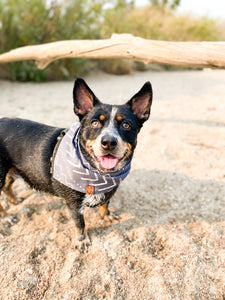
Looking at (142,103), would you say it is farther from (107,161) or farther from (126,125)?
(107,161)

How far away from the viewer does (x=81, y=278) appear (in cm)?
198

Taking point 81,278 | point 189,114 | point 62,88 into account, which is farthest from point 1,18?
point 81,278

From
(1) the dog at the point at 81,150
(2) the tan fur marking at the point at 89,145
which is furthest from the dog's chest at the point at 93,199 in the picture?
(2) the tan fur marking at the point at 89,145

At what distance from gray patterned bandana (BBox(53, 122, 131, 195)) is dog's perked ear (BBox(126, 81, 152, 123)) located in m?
0.61

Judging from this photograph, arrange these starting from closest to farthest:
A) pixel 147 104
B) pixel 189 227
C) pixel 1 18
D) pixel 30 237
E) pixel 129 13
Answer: pixel 147 104
pixel 30 237
pixel 189 227
pixel 1 18
pixel 129 13

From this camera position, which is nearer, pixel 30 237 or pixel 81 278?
pixel 81 278

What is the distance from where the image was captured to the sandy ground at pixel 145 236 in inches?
75.9

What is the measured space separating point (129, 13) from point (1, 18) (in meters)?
7.83

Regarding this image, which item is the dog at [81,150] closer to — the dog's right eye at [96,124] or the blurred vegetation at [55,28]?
the dog's right eye at [96,124]

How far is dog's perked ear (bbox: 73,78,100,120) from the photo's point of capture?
2.08m

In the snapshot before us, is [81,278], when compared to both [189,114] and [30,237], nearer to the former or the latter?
[30,237]

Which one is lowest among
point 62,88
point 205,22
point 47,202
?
point 62,88

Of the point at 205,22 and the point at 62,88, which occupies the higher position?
the point at 205,22

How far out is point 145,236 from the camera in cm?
242
